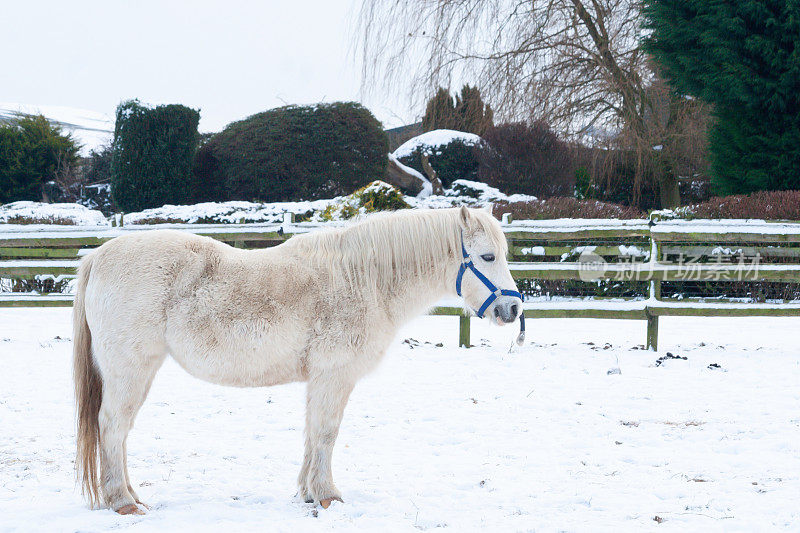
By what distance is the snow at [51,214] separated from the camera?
10781 millimetres

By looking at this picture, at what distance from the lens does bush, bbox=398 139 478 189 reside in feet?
50.4

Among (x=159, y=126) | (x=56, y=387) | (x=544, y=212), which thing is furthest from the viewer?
(x=159, y=126)

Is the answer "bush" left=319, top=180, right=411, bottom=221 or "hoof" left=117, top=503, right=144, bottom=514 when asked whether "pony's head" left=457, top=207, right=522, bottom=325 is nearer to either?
"hoof" left=117, top=503, right=144, bottom=514

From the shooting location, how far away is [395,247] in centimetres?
310

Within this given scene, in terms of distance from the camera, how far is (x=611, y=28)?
11.0 meters

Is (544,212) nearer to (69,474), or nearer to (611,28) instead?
(611,28)

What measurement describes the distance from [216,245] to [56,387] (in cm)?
311

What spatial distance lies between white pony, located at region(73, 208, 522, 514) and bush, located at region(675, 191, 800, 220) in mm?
5891

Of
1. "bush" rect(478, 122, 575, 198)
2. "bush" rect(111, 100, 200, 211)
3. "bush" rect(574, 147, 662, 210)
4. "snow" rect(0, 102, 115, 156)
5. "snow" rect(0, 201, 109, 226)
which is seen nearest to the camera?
"snow" rect(0, 201, 109, 226)

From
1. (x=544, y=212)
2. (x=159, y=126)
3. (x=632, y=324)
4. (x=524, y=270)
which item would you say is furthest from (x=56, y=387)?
(x=159, y=126)

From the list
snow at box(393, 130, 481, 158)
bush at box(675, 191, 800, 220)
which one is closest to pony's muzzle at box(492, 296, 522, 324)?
bush at box(675, 191, 800, 220)

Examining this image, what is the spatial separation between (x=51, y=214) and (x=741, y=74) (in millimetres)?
11785

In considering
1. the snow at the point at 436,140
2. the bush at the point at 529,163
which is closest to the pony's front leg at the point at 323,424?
the bush at the point at 529,163

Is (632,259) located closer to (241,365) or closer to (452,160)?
(241,365)
